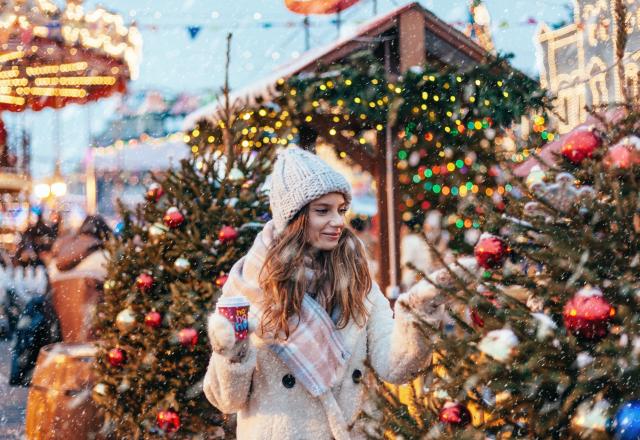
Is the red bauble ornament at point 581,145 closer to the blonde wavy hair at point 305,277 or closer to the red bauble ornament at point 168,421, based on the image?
the blonde wavy hair at point 305,277

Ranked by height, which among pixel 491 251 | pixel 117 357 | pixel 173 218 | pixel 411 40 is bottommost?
pixel 117 357

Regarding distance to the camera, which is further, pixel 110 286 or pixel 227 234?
pixel 110 286

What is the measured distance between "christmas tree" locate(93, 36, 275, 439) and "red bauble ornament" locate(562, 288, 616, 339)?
10.1 ft

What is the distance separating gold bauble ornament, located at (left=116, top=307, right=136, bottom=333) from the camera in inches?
181

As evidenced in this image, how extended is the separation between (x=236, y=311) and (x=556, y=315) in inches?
36.0

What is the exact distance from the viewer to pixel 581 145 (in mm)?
1619

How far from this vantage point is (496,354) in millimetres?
1438

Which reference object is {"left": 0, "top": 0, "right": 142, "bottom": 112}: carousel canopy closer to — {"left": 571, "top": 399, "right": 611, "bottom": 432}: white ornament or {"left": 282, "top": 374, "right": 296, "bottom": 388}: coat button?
{"left": 282, "top": 374, "right": 296, "bottom": 388}: coat button

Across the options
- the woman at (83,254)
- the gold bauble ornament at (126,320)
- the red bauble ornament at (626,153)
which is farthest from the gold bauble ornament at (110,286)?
the red bauble ornament at (626,153)

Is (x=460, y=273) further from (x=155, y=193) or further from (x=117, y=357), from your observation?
(x=155, y=193)

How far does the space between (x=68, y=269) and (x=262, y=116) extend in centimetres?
239

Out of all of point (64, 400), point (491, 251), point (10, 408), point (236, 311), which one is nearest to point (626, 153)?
point (491, 251)

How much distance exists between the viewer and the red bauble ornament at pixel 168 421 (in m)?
4.33

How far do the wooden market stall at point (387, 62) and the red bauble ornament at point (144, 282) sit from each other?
2918 mm
